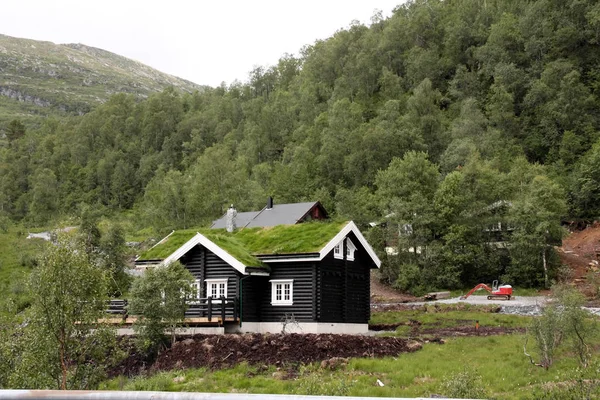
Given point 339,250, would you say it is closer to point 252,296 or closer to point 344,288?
point 344,288

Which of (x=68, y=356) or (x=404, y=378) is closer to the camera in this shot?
(x=68, y=356)

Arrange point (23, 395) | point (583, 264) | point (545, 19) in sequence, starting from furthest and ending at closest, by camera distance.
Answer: point (545, 19) < point (583, 264) < point (23, 395)

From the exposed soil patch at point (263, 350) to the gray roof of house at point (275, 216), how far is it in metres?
18.6

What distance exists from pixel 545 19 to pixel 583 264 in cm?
7048

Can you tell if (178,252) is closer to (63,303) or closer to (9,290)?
(63,303)

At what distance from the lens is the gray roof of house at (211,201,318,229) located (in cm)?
4616

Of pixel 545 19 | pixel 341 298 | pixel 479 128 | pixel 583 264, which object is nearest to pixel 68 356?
pixel 341 298

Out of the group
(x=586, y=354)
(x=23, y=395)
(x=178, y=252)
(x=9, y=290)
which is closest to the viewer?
(x=23, y=395)

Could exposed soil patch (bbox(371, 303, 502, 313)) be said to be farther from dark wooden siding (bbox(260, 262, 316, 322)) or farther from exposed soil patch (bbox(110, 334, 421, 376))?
exposed soil patch (bbox(110, 334, 421, 376))

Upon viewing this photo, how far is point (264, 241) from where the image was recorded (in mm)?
34250

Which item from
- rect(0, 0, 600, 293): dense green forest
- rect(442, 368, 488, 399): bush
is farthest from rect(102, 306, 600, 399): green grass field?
rect(0, 0, 600, 293): dense green forest

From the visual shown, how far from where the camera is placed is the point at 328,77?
13688 cm

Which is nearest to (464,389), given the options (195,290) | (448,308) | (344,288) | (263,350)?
(263,350)

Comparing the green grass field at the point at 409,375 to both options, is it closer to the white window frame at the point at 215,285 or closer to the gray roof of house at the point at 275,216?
the white window frame at the point at 215,285
